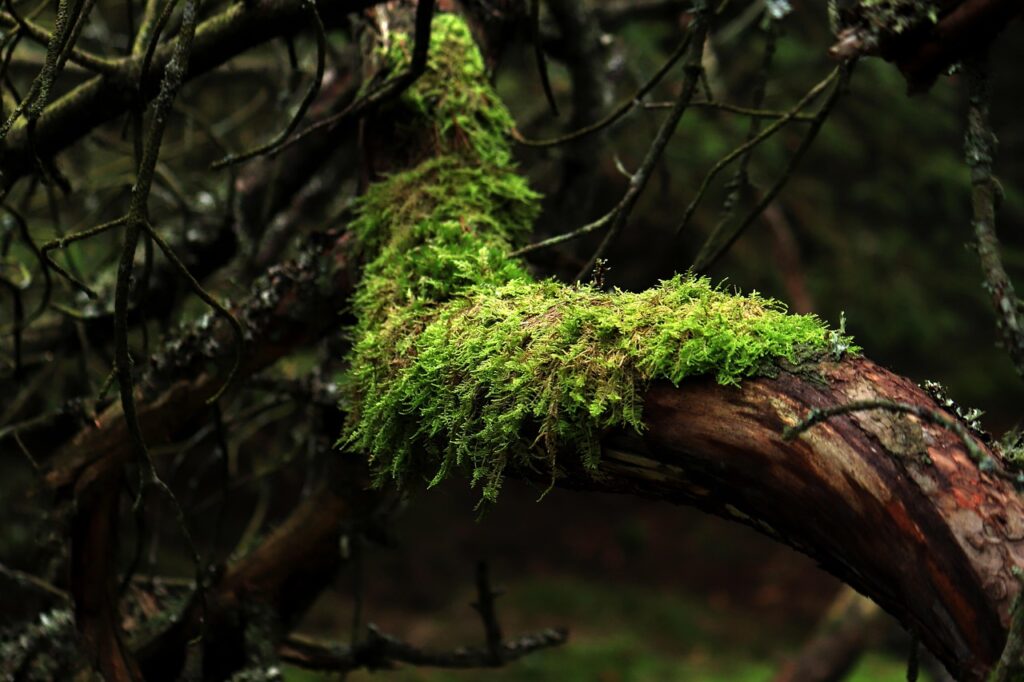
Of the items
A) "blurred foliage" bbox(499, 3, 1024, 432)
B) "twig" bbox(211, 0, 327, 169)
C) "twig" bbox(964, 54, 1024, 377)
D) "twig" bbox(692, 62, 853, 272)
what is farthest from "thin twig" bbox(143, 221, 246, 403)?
"blurred foliage" bbox(499, 3, 1024, 432)

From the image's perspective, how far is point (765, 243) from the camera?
6184mm

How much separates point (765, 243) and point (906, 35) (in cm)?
483

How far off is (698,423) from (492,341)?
366 mm

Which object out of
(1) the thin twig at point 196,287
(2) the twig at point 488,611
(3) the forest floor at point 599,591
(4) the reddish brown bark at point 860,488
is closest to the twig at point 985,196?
(4) the reddish brown bark at point 860,488

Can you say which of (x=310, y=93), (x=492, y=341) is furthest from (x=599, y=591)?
(x=492, y=341)

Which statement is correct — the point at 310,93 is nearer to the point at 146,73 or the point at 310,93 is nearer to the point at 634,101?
the point at 146,73

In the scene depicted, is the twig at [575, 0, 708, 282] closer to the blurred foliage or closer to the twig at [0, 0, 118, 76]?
the twig at [0, 0, 118, 76]

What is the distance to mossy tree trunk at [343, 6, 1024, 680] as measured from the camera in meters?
1.11

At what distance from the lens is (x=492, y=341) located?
4.89 feet

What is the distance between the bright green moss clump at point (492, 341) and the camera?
1.33 meters

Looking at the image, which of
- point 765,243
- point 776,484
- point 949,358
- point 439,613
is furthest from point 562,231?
point 949,358

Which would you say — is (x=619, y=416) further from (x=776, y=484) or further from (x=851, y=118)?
(x=851, y=118)

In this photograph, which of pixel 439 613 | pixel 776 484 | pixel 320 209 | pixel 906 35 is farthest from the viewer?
pixel 439 613

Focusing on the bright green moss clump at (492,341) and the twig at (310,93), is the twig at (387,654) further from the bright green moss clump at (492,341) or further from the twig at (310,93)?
the twig at (310,93)
